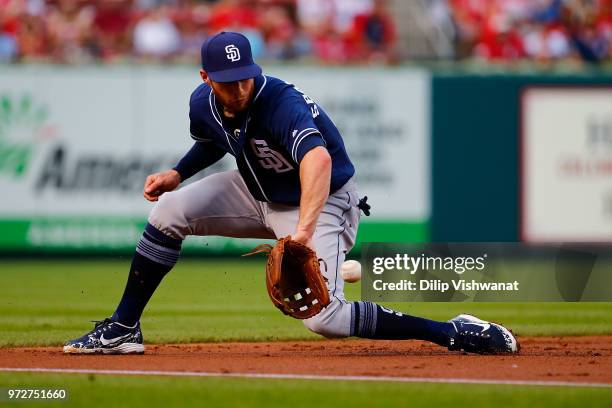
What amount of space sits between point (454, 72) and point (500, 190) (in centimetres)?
159

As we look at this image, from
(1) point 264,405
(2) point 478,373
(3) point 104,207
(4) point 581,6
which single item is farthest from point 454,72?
(1) point 264,405

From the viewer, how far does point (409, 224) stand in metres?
14.4

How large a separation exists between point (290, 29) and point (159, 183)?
9.30 m

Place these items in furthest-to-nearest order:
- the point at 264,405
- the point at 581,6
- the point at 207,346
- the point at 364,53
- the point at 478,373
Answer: the point at 581,6
the point at 364,53
the point at 207,346
the point at 478,373
the point at 264,405

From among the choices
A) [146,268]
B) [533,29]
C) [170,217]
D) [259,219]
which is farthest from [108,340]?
[533,29]

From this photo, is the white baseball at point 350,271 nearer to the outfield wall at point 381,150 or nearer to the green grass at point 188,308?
the green grass at point 188,308

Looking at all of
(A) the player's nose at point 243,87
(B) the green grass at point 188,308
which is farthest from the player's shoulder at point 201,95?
(B) the green grass at point 188,308

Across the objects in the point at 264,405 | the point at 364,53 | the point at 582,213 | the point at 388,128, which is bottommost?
the point at 264,405

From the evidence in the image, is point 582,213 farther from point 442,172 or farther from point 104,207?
point 104,207

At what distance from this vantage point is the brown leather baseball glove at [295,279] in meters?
5.75

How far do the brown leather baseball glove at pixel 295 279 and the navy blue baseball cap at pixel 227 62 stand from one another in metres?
0.84

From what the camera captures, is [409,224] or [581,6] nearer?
[409,224]

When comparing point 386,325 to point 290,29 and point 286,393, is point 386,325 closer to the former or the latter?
point 286,393

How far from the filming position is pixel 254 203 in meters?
6.45
